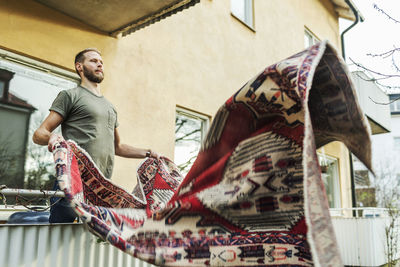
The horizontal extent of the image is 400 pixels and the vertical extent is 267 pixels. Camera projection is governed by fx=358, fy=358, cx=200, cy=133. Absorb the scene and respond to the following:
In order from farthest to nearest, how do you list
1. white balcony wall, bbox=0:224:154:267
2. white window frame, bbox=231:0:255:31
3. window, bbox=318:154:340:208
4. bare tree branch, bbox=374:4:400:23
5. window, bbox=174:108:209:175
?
window, bbox=318:154:340:208
white window frame, bbox=231:0:255:31
window, bbox=174:108:209:175
bare tree branch, bbox=374:4:400:23
white balcony wall, bbox=0:224:154:267

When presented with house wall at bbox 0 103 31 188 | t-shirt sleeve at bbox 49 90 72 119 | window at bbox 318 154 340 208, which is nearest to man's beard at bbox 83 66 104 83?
t-shirt sleeve at bbox 49 90 72 119

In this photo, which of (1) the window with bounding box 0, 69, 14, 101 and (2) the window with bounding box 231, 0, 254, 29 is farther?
(2) the window with bounding box 231, 0, 254, 29

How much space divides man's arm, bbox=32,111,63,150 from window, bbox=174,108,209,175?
325 cm

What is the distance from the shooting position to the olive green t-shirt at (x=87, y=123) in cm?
262

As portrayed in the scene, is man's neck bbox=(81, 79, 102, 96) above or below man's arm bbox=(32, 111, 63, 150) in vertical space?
above

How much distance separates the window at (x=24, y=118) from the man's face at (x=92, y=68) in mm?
1431

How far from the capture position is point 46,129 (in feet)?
7.88

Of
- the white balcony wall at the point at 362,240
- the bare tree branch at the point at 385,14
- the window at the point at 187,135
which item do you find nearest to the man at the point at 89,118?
the bare tree branch at the point at 385,14

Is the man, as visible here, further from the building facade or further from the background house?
the building facade

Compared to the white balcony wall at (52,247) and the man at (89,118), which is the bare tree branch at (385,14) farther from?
the white balcony wall at (52,247)

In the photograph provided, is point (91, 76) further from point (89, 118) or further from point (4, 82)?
point (4, 82)

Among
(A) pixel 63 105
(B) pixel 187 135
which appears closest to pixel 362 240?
(B) pixel 187 135

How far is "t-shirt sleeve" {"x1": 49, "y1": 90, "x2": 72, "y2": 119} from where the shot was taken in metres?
2.59

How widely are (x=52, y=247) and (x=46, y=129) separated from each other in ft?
2.89
